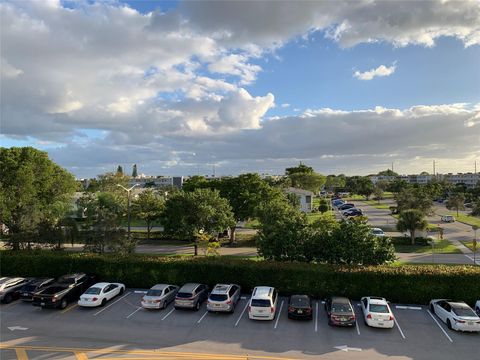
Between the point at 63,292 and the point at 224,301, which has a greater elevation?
the point at 63,292

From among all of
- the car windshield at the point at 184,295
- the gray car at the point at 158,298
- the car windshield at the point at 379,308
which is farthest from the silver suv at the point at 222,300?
the car windshield at the point at 379,308

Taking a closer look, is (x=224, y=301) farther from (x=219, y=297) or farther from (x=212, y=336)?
(x=212, y=336)

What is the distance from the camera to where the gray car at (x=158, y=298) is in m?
20.0

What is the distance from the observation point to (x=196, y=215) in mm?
35219

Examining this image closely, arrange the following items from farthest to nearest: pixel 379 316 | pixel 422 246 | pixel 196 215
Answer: pixel 422 246
pixel 196 215
pixel 379 316

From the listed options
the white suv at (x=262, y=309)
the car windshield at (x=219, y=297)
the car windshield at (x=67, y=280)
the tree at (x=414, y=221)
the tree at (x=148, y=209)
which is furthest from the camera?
the tree at (x=148, y=209)

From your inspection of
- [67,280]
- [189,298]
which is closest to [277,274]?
[189,298]

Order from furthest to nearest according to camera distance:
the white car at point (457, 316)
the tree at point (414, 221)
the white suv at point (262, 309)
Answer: the tree at point (414, 221) < the white suv at point (262, 309) < the white car at point (457, 316)

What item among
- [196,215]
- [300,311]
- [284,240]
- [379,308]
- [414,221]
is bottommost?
[300,311]

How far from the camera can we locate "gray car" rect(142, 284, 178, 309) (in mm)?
20005

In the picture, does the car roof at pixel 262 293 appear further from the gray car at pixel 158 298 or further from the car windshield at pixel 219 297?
the gray car at pixel 158 298

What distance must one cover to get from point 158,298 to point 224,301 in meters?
3.70

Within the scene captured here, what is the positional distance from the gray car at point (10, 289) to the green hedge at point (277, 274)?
2.95 meters

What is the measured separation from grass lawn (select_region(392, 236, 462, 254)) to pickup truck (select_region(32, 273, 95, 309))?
30.0 m
